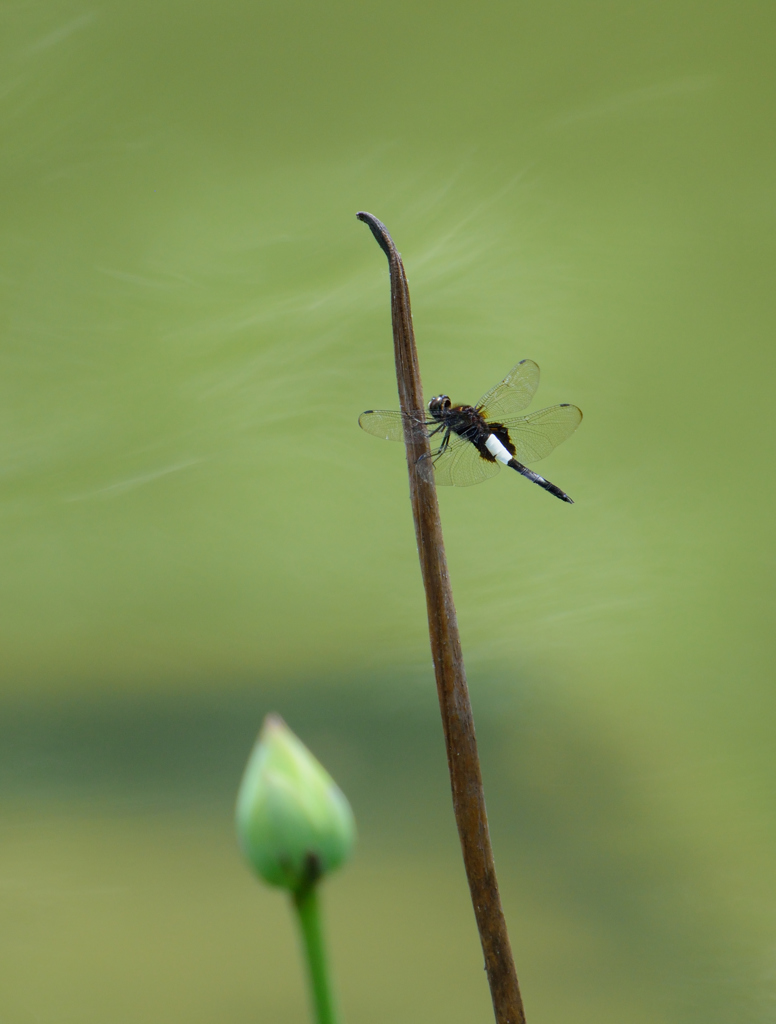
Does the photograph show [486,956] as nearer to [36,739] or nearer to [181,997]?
[181,997]

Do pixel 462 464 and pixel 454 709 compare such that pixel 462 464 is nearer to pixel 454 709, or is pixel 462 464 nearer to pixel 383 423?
pixel 383 423

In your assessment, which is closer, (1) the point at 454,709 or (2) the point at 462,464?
(1) the point at 454,709

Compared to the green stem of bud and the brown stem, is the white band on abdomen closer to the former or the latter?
the brown stem

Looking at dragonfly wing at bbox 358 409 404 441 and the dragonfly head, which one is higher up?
dragonfly wing at bbox 358 409 404 441

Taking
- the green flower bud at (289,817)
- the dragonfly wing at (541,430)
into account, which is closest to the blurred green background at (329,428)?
the dragonfly wing at (541,430)

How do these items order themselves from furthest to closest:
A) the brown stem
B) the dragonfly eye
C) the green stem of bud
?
the dragonfly eye, the brown stem, the green stem of bud

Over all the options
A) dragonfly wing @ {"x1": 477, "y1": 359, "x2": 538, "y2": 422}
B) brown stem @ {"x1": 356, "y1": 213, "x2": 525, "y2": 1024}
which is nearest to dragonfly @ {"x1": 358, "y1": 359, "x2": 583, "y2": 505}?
dragonfly wing @ {"x1": 477, "y1": 359, "x2": 538, "y2": 422}

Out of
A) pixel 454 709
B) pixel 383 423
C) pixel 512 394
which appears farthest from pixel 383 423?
pixel 454 709
